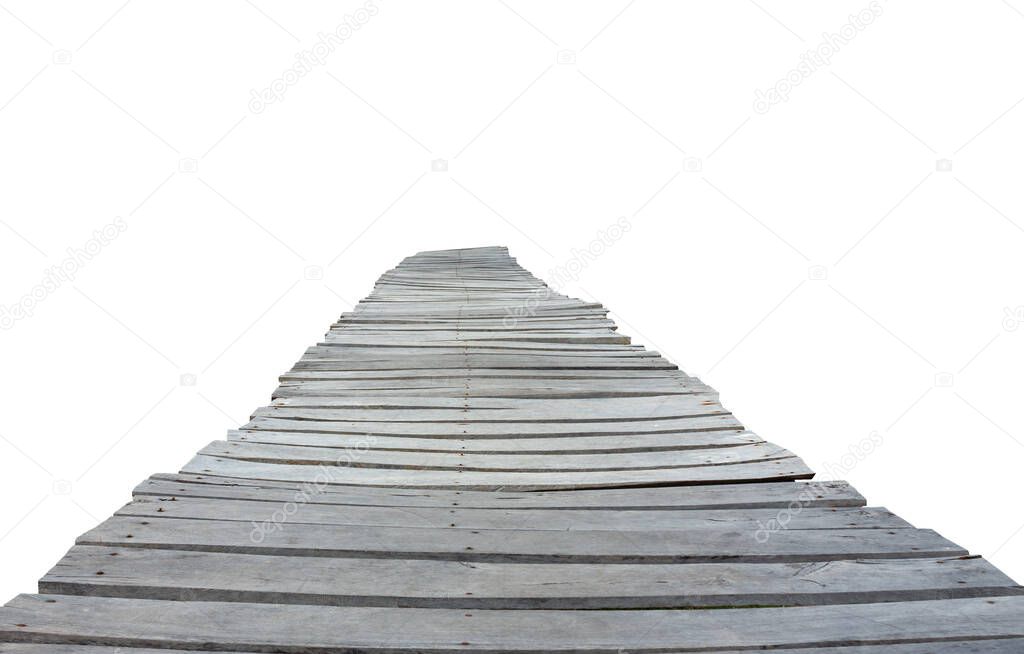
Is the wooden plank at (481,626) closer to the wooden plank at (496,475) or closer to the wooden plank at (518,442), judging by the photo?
the wooden plank at (496,475)

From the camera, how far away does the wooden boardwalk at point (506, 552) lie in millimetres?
1418

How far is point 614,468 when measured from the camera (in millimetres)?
2246

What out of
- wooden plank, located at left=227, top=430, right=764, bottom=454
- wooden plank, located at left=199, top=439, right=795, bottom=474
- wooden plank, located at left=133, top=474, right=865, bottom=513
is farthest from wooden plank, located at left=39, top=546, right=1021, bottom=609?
wooden plank, located at left=227, top=430, right=764, bottom=454

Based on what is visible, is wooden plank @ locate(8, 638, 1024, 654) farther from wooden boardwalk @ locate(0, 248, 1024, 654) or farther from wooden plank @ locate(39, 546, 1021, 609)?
wooden plank @ locate(39, 546, 1021, 609)

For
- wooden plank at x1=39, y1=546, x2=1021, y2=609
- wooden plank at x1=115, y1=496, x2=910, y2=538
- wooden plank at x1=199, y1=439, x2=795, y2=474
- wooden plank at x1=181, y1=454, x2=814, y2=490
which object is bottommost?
wooden plank at x1=39, y1=546, x2=1021, y2=609

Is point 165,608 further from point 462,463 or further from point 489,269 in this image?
point 489,269

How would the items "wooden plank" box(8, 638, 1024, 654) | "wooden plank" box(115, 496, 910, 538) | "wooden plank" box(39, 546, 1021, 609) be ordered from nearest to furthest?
"wooden plank" box(8, 638, 1024, 654)
"wooden plank" box(39, 546, 1021, 609)
"wooden plank" box(115, 496, 910, 538)

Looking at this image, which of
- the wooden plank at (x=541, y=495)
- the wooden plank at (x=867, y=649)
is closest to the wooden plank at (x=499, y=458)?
the wooden plank at (x=541, y=495)

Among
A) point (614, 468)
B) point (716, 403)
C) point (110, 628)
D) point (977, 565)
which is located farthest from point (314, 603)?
point (716, 403)

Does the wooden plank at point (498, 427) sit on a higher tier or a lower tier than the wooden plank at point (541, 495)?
higher

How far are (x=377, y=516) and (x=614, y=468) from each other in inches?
26.4

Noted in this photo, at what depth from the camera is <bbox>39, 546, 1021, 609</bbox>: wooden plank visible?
153 cm

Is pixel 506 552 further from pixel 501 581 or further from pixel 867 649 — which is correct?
pixel 867 649

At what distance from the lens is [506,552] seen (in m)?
1.71
